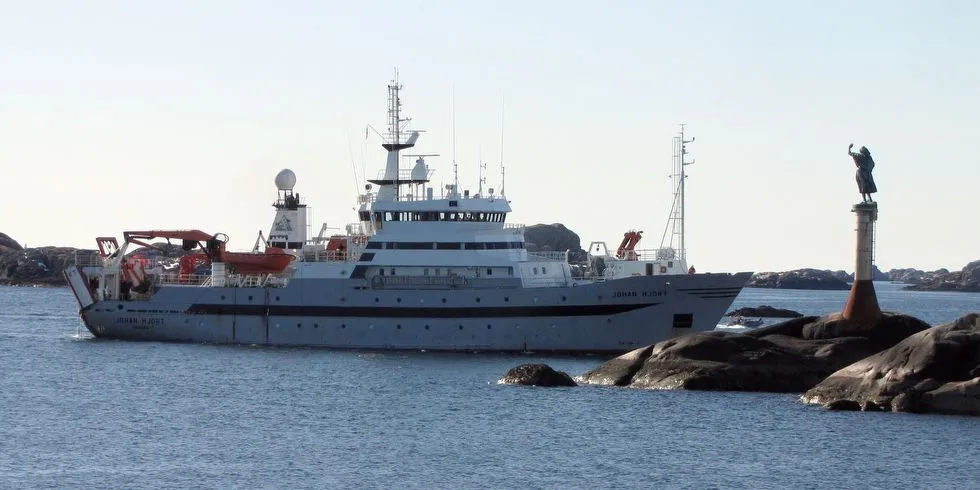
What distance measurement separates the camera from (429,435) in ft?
114

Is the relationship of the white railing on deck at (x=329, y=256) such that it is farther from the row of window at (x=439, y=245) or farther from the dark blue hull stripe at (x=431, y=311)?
the dark blue hull stripe at (x=431, y=311)

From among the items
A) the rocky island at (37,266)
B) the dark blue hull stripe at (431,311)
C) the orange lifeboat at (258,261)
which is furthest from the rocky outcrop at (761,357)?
the rocky island at (37,266)

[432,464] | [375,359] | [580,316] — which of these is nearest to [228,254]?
[375,359]

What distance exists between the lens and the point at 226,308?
56.1m

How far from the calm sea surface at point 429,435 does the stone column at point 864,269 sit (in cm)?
449

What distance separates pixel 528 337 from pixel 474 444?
18.8m

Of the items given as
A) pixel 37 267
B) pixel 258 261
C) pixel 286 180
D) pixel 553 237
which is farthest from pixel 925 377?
pixel 37 267

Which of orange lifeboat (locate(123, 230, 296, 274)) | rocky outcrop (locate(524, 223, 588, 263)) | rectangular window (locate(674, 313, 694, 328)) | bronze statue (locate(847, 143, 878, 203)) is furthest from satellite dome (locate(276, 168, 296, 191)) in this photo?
rocky outcrop (locate(524, 223, 588, 263))

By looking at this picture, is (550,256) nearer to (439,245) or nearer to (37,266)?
(439,245)

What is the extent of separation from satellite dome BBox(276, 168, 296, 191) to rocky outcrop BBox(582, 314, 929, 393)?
26462mm

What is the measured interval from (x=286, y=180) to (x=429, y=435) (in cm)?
3323

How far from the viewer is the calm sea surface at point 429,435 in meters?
29.5

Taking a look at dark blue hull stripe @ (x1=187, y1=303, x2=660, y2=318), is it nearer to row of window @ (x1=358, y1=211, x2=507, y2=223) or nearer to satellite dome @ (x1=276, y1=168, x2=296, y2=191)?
row of window @ (x1=358, y1=211, x2=507, y2=223)

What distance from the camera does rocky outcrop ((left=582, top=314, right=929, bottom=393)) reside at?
134 ft
